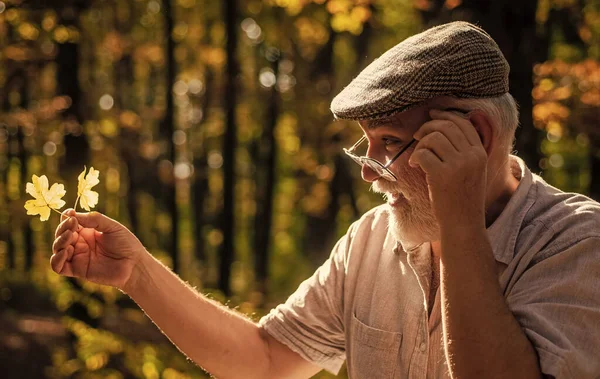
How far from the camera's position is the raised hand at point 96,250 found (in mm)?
2195

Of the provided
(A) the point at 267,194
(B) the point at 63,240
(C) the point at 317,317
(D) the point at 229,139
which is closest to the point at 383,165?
(C) the point at 317,317

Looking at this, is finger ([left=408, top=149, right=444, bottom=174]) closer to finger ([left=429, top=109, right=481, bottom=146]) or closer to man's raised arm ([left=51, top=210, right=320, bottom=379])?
finger ([left=429, top=109, right=481, bottom=146])

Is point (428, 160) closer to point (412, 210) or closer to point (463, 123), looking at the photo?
point (463, 123)

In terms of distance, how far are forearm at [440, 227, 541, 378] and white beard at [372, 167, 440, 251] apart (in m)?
0.35

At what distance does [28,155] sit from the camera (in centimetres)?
1394

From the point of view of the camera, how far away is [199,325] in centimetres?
247

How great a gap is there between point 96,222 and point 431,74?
120 centimetres

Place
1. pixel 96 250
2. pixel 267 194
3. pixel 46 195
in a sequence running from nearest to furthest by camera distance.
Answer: pixel 46 195
pixel 96 250
pixel 267 194

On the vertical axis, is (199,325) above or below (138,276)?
below

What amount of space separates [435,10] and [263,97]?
6793 mm

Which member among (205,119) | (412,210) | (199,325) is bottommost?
(205,119)

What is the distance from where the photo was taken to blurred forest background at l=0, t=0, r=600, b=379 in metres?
5.30

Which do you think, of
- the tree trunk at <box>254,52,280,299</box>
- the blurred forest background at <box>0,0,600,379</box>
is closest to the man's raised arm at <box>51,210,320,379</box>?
the blurred forest background at <box>0,0,600,379</box>

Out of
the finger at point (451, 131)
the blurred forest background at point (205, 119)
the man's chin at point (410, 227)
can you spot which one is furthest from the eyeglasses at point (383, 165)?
the blurred forest background at point (205, 119)
